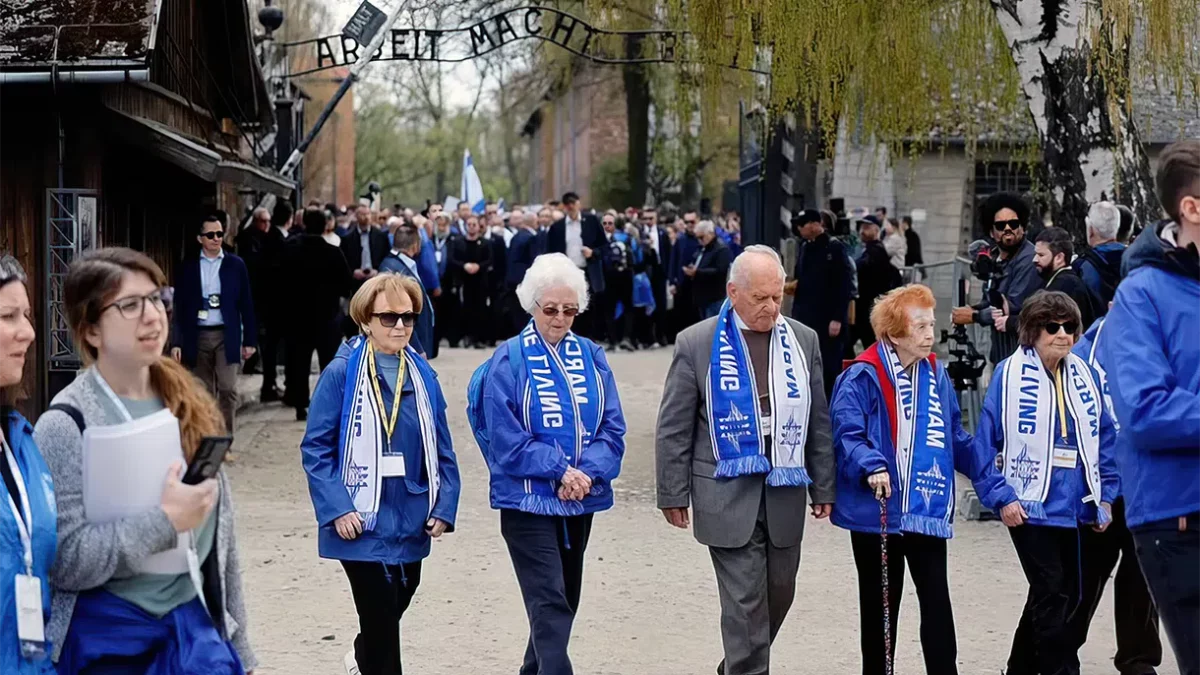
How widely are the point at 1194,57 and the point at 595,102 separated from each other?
A: 133 ft

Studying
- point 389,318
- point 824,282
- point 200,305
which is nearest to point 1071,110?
point 824,282

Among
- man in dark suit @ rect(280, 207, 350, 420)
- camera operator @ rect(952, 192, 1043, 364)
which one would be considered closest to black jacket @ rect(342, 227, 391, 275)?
man in dark suit @ rect(280, 207, 350, 420)

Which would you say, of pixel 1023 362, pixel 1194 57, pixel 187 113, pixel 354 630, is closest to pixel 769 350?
pixel 1023 362

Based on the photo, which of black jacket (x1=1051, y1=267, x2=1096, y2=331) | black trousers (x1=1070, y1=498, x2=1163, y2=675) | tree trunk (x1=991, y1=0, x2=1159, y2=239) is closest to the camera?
black trousers (x1=1070, y1=498, x2=1163, y2=675)

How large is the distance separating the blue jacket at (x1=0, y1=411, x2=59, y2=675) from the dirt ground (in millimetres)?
3655

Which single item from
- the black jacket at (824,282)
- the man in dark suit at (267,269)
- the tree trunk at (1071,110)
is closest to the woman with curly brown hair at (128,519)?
the tree trunk at (1071,110)

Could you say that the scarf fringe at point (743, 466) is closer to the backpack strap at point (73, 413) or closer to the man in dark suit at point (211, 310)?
the backpack strap at point (73, 413)

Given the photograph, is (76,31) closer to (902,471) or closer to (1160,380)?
(902,471)

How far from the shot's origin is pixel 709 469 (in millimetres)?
6738

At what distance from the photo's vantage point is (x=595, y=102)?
53625mm

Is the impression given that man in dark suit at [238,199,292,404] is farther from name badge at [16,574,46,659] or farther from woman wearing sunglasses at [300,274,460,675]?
name badge at [16,574,46,659]

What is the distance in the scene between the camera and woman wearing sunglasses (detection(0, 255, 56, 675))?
3682 millimetres

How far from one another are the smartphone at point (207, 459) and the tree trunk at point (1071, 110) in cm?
897

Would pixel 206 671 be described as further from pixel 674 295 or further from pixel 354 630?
pixel 674 295
